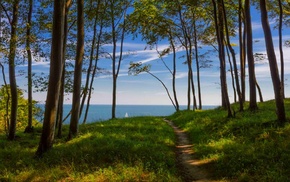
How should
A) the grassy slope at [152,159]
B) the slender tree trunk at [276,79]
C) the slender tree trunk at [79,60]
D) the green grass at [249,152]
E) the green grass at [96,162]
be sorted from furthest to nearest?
the slender tree trunk at [79,60], the slender tree trunk at [276,79], the green grass at [96,162], the grassy slope at [152,159], the green grass at [249,152]

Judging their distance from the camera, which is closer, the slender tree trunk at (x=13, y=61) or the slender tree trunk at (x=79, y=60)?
the slender tree trunk at (x=79, y=60)

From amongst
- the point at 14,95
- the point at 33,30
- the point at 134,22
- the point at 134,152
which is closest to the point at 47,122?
the point at 134,152

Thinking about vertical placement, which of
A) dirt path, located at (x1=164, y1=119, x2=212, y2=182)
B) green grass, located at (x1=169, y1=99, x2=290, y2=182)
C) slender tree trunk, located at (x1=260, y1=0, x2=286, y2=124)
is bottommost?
dirt path, located at (x1=164, y1=119, x2=212, y2=182)

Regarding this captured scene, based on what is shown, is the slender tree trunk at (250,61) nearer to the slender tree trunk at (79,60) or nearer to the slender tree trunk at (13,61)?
the slender tree trunk at (79,60)

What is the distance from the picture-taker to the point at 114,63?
30.4 meters

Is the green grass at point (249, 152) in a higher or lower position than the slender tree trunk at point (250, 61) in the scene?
lower

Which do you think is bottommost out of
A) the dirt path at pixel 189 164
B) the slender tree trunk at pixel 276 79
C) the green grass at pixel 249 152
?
the dirt path at pixel 189 164

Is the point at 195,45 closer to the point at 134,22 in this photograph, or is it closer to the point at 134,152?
the point at 134,22

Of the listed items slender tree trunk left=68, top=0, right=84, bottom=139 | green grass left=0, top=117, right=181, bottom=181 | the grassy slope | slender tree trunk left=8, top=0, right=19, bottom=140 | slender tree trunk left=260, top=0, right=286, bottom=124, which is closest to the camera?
the grassy slope

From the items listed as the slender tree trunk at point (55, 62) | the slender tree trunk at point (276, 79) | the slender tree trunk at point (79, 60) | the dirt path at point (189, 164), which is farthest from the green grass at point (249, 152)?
the slender tree trunk at point (79, 60)

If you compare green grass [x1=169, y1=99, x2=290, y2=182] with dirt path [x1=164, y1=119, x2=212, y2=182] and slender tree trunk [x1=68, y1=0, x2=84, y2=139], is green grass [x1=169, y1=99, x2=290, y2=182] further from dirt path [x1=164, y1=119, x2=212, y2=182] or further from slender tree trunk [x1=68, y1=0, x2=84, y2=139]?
slender tree trunk [x1=68, y1=0, x2=84, y2=139]

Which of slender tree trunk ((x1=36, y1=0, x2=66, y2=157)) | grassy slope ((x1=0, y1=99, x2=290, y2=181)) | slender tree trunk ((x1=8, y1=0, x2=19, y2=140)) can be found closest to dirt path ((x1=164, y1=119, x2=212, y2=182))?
grassy slope ((x1=0, y1=99, x2=290, y2=181))

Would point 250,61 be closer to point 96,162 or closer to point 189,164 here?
point 189,164

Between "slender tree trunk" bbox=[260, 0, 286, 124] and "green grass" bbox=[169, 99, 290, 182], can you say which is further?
"slender tree trunk" bbox=[260, 0, 286, 124]
